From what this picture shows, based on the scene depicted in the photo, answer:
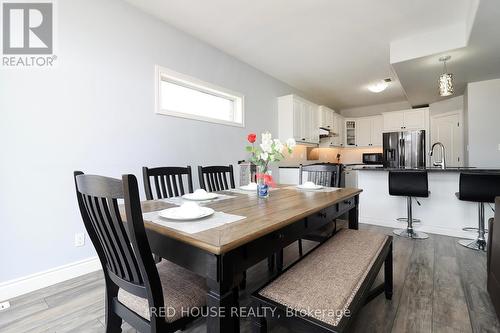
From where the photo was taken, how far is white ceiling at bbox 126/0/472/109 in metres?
2.54

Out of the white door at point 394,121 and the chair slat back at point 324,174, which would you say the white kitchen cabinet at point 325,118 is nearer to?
the white door at point 394,121

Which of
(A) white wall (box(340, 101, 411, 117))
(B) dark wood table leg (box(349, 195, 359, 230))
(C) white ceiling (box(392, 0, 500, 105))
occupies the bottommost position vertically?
(B) dark wood table leg (box(349, 195, 359, 230))

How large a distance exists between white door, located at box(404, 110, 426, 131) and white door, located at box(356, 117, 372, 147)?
1063 mm

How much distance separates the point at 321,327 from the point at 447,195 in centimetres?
344

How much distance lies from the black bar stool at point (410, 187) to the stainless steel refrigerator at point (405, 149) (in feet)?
7.72

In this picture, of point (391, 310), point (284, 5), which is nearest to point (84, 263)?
point (391, 310)

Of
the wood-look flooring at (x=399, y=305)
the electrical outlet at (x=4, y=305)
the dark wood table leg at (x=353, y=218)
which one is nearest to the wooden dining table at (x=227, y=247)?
the wood-look flooring at (x=399, y=305)

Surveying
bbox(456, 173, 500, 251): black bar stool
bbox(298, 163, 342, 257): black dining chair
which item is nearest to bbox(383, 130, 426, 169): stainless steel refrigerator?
bbox(456, 173, 500, 251): black bar stool

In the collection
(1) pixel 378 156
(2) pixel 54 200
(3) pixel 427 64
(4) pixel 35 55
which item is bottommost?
(2) pixel 54 200

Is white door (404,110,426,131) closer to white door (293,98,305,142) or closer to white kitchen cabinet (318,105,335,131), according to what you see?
white kitchen cabinet (318,105,335,131)

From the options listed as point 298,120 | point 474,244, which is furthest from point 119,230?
point 298,120

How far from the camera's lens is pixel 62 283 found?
204cm

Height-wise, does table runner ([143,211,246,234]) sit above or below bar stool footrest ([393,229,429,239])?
above

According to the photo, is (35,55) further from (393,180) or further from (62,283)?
(393,180)
